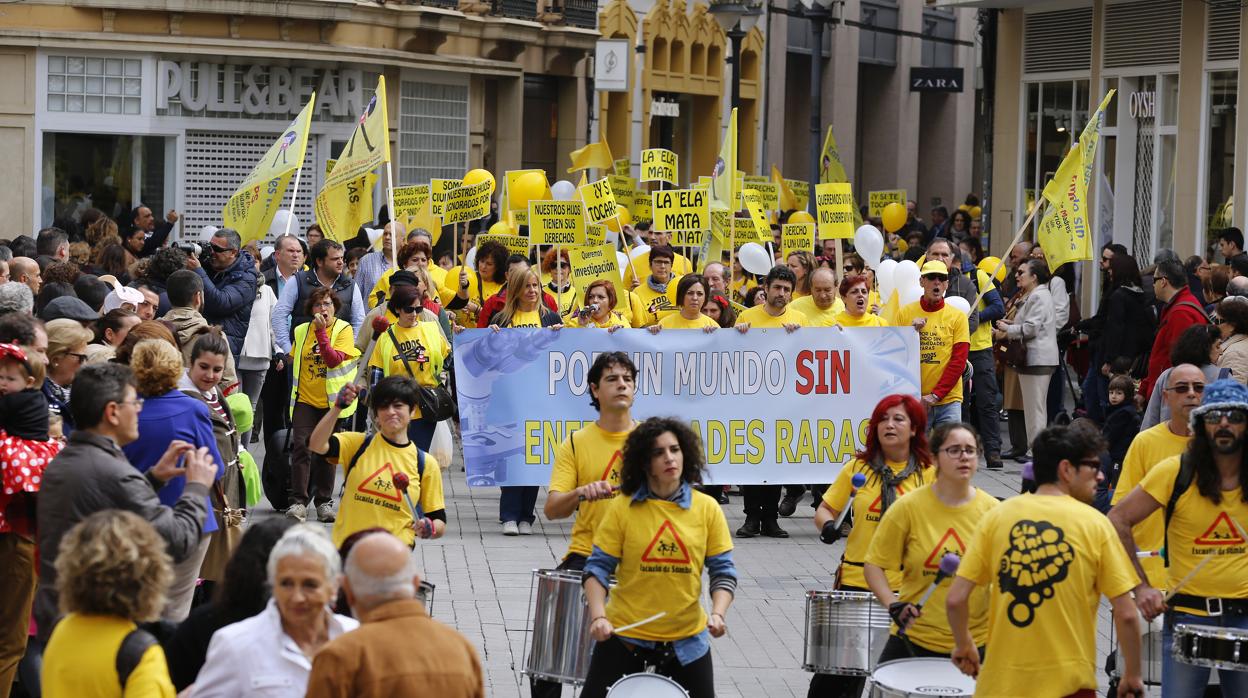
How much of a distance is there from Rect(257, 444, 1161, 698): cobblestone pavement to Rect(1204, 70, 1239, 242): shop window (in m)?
8.70

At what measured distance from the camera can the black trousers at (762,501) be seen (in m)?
13.4

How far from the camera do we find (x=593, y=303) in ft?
45.1

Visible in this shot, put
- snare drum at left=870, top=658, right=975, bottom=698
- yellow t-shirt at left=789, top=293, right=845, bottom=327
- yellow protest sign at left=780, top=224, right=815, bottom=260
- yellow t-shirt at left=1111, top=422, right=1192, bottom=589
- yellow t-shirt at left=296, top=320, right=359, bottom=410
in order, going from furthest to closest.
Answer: yellow protest sign at left=780, top=224, right=815, bottom=260, yellow t-shirt at left=789, top=293, right=845, bottom=327, yellow t-shirt at left=296, top=320, right=359, bottom=410, yellow t-shirt at left=1111, top=422, right=1192, bottom=589, snare drum at left=870, top=658, right=975, bottom=698

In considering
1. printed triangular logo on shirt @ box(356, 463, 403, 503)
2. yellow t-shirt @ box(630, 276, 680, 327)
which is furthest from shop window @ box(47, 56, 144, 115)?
printed triangular logo on shirt @ box(356, 463, 403, 503)

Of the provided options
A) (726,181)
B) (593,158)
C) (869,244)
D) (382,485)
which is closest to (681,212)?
(726,181)

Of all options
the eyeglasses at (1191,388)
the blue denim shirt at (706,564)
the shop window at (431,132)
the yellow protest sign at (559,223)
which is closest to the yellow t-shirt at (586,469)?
the blue denim shirt at (706,564)

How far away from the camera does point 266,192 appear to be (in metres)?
16.3

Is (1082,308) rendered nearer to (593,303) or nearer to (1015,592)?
(593,303)

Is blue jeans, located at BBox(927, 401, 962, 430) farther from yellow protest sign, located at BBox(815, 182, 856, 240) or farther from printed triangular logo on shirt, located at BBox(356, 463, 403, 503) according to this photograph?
printed triangular logo on shirt, located at BBox(356, 463, 403, 503)

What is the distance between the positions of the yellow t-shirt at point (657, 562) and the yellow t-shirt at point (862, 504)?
1.05 metres

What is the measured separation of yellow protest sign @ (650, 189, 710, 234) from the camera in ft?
57.1

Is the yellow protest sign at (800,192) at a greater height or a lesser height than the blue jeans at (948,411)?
greater

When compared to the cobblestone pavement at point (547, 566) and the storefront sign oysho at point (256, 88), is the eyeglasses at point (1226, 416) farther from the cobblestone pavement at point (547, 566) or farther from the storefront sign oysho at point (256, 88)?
the storefront sign oysho at point (256, 88)

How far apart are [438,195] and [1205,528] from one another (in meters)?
12.6
